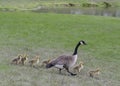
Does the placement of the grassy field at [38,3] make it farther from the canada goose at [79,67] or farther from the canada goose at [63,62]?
the canada goose at [63,62]

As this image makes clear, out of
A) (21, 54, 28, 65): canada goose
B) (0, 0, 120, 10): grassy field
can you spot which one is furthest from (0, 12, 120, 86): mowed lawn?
(0, 0, 120, 10): grassy field

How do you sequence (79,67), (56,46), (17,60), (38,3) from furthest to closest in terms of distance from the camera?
(38,3) → (56,46) → (17,60) → (79,67)

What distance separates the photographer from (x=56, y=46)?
26.0 m

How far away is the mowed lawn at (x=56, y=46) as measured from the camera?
55.6 feet

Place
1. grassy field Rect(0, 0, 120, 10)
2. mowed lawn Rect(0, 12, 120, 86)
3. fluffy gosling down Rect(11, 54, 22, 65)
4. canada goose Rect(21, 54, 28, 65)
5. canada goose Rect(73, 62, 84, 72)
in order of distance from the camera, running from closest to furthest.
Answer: mowed lawn Rect(0, 12, 120, 86) → canada goose Rect(73, 62, 84, 72) → canada goose Rect(21, 54, 28, 65) → fluffy gosling down Rect(11, 54, 22, 65) → grassy field Rect(0, 0, 120, 10)

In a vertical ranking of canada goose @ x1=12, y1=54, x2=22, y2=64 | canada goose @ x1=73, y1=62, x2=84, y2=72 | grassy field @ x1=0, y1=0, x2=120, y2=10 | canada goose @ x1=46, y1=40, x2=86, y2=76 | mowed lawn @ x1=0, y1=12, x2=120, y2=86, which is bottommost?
grassy field @ x1=0, y1=0, x2=120, y2=10

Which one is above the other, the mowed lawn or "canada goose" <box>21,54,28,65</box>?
"canada goose" <box>21,54,28,65</box>

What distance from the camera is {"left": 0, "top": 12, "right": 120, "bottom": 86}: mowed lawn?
55.6ft

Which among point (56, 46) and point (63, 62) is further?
point (56, 46)

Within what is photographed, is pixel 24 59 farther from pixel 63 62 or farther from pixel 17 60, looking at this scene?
pixel 63 62

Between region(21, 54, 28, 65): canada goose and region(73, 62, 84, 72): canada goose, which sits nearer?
region(73, 62, 84, 72): canada goose

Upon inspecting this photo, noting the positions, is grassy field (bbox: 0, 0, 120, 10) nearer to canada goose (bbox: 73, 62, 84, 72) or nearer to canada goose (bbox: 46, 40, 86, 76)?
canada goose (bbox: 73, 62, 84, 72)

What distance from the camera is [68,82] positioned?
16.5 meters


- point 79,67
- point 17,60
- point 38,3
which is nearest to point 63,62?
point 79,67
